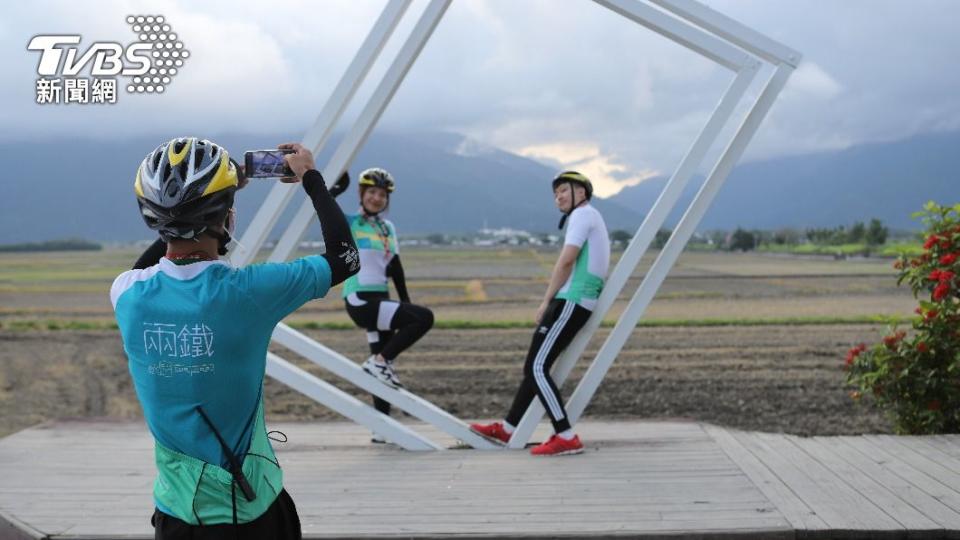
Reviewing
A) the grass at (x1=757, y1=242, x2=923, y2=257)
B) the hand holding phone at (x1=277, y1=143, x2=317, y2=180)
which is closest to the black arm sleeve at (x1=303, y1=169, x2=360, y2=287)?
the hand holding phone at (x1=277, y1=143, x2=317, y2=180)

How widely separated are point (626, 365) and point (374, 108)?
27.4 ft

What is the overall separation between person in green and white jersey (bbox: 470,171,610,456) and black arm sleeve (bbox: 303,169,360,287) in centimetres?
337

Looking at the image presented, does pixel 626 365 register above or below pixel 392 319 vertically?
below

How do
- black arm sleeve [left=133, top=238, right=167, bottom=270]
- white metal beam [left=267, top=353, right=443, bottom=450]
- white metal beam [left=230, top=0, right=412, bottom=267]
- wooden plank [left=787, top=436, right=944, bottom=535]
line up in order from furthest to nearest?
white metal beam [left=267, top=353, right=443, bottom=450], white metal beam [left=230, top=0, right=412, bottom=267], wooden plank [left=787, top=436, right=944, bottom=535], black arm sleeve [left=133, top=238, right=167, bottom=270]

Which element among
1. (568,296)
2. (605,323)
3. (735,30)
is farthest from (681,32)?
(605,323)

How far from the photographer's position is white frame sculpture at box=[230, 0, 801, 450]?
5.52m

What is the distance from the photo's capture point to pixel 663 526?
3.86 meters

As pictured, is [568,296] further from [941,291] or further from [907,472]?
[941,291]

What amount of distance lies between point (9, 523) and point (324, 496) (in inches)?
57.2

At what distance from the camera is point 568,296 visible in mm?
5539

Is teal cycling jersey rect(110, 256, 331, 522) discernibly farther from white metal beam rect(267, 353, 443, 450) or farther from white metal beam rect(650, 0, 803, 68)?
white metal beam rect(650, 0, 803, 68)

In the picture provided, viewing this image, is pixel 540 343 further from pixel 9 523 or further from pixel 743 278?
pixel 743 278

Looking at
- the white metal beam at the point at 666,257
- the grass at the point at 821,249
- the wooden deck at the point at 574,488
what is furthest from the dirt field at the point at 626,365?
the grass at the point at 821,249

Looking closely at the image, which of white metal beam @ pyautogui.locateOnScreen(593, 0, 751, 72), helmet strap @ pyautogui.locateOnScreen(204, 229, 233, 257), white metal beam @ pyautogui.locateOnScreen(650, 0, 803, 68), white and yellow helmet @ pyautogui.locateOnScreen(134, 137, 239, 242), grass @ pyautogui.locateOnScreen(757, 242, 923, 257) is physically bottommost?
helmet strap @ pyautogui.locateOnScreen(204, 229, 233, 257)
